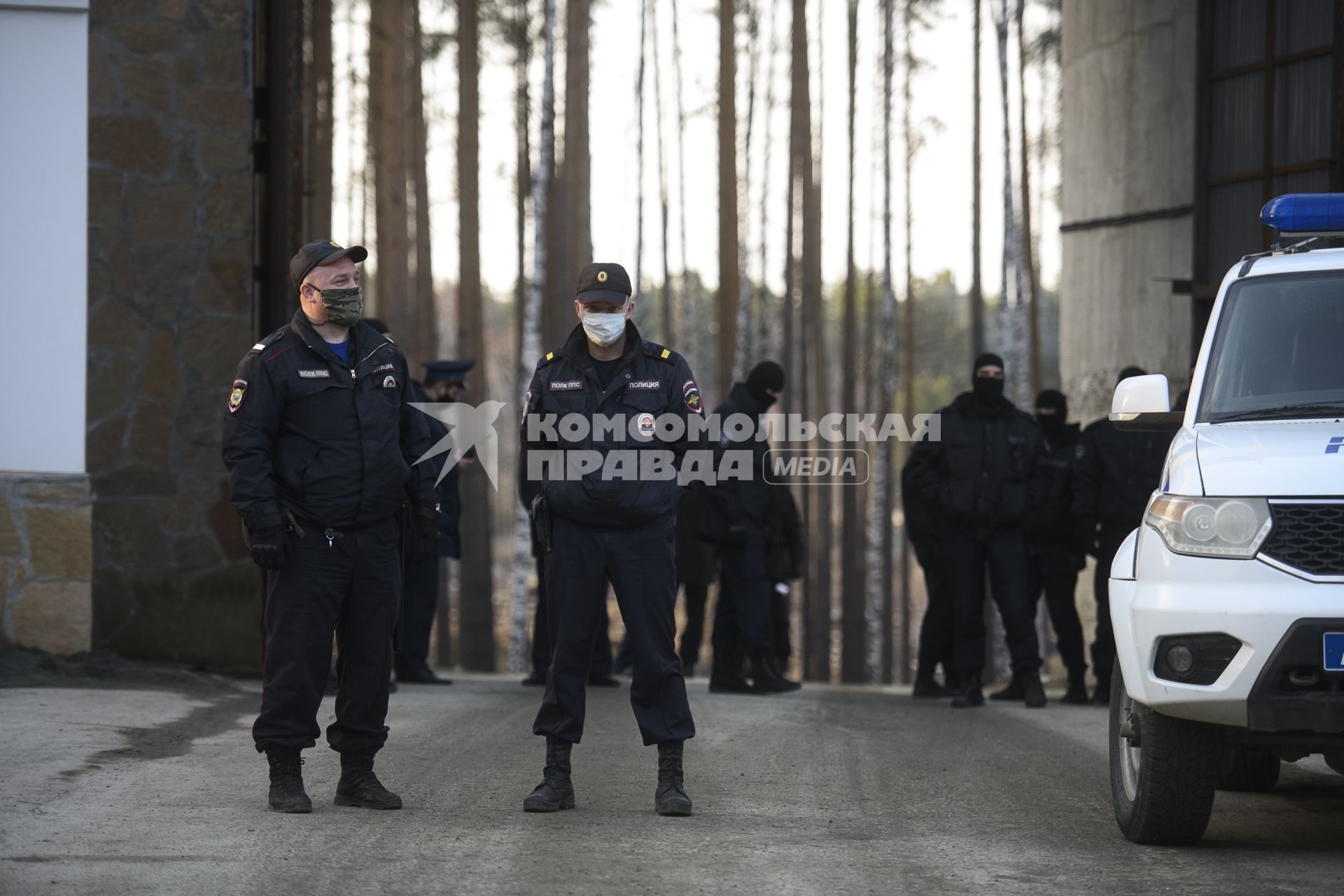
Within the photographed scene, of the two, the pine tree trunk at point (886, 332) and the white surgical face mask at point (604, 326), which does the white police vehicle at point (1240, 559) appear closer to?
the white surgical face mask at point (604, 326)

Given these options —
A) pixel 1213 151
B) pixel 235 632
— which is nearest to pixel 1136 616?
pixel 235 632

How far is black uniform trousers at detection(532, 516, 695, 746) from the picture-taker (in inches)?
249

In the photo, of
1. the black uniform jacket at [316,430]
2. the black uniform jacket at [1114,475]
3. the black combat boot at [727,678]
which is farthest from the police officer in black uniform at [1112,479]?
the black uniform jacket at [316,430]

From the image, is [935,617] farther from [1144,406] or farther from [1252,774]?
[1144,406]

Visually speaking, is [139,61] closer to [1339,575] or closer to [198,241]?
[198,241]

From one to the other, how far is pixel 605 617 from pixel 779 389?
4407mm

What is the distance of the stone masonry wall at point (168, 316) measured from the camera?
10656 mm

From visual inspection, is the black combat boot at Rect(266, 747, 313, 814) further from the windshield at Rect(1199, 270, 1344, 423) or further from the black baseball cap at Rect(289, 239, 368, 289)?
the windshield at Rect(1199, 270, 1344, 423)

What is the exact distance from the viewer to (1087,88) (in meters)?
17.7

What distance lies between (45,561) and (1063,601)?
7237mm

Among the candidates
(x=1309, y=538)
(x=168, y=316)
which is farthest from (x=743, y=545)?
(x=1309, y=538)

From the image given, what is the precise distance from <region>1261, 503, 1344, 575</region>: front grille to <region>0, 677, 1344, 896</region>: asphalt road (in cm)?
105

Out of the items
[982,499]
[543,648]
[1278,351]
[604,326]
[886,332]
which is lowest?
[543,648]

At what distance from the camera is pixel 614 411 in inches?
251
